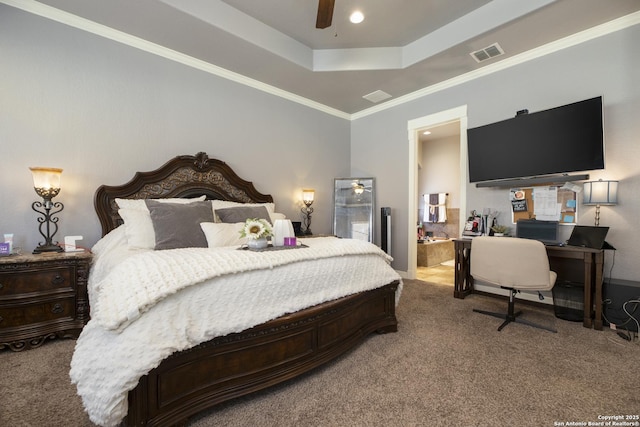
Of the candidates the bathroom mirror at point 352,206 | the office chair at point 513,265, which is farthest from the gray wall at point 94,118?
the office chair at point 513,265

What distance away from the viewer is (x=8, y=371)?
1.78 m

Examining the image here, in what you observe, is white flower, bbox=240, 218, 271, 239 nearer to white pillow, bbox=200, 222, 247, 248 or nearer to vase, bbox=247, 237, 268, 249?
vase, bbox=247, 237, 268, 249

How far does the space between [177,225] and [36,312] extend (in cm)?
118

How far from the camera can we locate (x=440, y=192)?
6.70 metres

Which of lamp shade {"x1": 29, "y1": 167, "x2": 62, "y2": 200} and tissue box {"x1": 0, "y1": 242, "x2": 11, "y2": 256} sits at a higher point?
lamp shade {"x1": 29, "y1": 167, "x2": 62, "y2": 200}

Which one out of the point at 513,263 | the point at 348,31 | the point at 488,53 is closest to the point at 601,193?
the point at 513,263

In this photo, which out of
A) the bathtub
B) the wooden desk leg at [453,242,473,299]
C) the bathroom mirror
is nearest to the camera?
the wooden desk leg at [453,242,473,299]

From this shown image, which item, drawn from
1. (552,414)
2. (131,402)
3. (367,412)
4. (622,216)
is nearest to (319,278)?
(367,412)

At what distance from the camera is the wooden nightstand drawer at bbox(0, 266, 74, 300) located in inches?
79.3

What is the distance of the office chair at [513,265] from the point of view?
2344 millimetres

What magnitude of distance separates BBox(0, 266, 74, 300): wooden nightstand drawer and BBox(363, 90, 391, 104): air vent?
433 cm

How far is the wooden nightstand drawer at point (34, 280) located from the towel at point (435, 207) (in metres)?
6.59

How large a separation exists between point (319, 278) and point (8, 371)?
6.95 feet

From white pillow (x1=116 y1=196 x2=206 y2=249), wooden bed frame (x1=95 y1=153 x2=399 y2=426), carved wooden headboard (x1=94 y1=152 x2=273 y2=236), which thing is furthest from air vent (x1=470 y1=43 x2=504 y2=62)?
white pillow (x1=116 y1=196 x2=206 y2=249)
